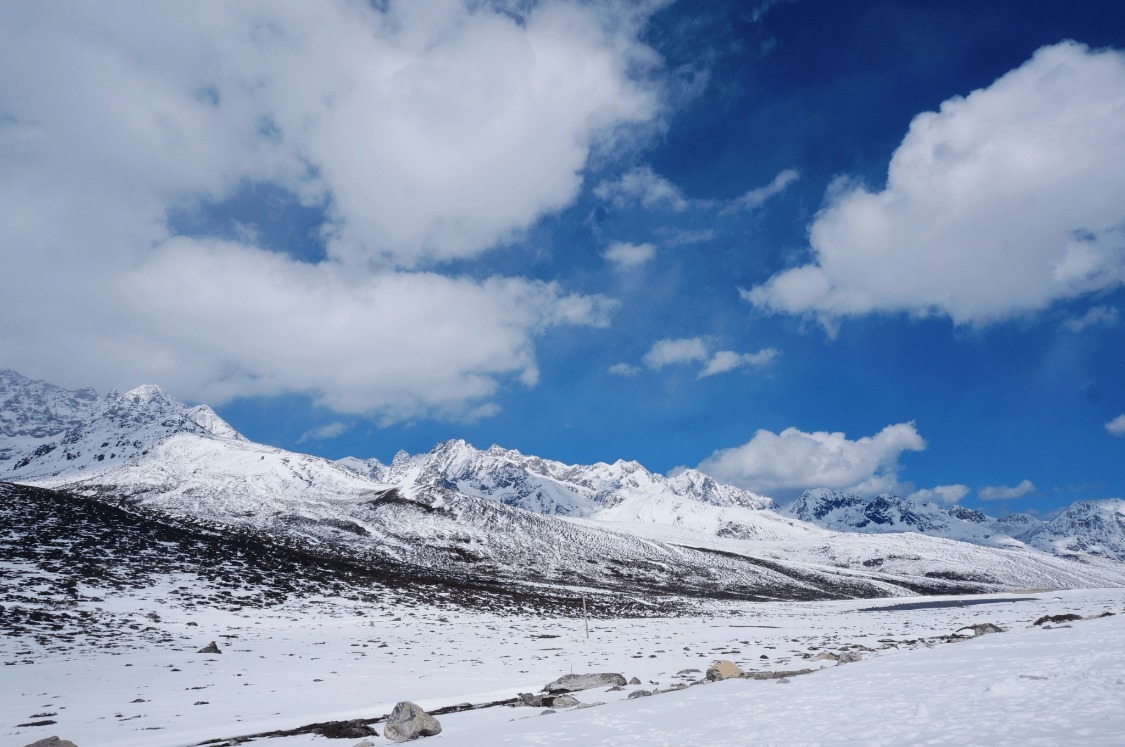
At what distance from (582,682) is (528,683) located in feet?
10.4

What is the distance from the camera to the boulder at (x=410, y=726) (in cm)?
1327

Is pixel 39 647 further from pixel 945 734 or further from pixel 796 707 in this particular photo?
pixel 945 734

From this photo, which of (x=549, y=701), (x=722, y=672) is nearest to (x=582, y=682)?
(x=549, y=701)

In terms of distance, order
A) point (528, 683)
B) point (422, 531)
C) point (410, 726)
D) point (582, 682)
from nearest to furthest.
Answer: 1. point (410, 726)
2. point (582, 682)
3. point (528, 683)
4. point (422, 531)


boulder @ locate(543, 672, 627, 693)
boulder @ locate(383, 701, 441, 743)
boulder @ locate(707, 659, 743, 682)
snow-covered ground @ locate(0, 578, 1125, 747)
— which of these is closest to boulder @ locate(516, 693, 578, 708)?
snow-covered ground @ locate(0, 578, 1125, 747)

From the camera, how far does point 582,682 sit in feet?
64.7

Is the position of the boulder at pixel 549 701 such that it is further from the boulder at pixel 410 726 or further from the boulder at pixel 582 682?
the boulder at pixel 410 726

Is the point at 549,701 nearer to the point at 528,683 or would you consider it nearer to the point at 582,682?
the point at 582,682

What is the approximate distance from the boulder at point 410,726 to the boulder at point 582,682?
6859mm

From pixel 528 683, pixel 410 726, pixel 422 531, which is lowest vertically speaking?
pixel 528 683

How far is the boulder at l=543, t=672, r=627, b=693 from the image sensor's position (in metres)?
19.5

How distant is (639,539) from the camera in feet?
463

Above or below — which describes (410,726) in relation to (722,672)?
below

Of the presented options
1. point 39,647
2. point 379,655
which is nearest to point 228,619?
point 39,647
